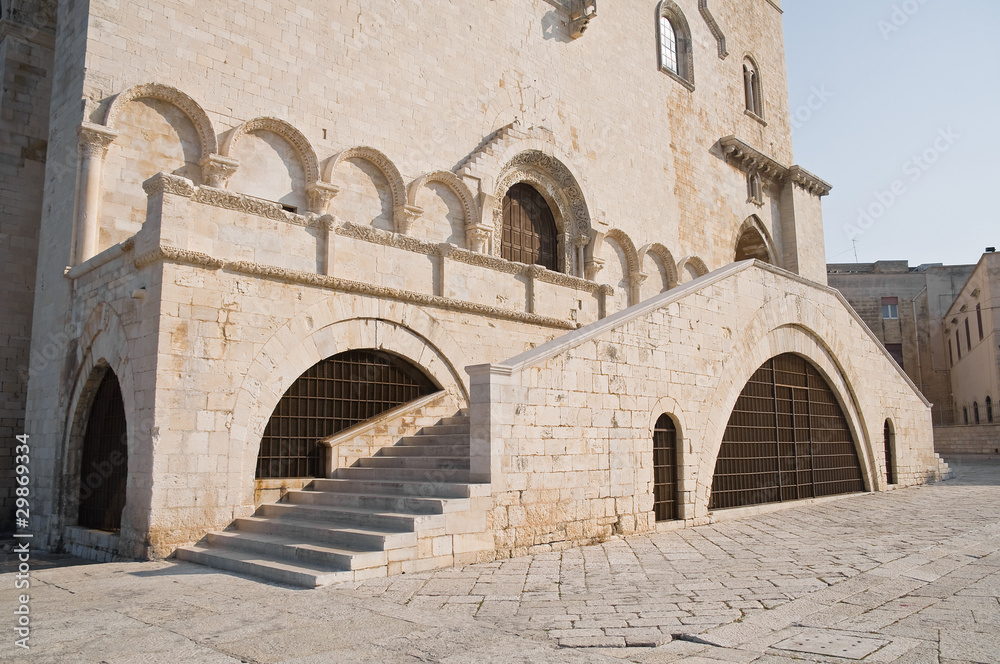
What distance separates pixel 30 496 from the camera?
1025cm

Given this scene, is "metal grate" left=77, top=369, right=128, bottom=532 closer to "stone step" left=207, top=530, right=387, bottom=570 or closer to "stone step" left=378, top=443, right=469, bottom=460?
"stone step" left=207, top=530, right=387, bottom=570

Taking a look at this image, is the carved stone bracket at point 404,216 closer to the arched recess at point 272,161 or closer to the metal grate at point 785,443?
the arched recess at point 272,161

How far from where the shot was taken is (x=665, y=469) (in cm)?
1023

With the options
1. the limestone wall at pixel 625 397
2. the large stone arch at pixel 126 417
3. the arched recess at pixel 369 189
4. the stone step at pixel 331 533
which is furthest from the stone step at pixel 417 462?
the arched recess at pixel 369 189

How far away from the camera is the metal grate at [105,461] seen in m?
8.98

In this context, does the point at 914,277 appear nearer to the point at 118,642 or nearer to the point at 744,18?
the point at 744,18

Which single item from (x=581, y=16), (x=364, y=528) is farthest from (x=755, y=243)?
(x=364, y=528)

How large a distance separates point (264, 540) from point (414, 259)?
5005 mm

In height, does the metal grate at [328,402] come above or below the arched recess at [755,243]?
below

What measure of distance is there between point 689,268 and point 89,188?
1499cm

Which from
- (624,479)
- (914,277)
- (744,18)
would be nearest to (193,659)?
(624,479)


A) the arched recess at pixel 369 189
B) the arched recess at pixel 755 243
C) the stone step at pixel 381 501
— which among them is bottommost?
the stone step at pixel 381 501

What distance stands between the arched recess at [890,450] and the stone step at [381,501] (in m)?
12.3

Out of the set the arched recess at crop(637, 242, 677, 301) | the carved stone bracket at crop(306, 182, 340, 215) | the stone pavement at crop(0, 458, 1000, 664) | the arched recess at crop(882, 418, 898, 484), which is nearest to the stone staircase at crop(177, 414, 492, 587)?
the stone pavement at crop(0, 458, 1000, 664)
